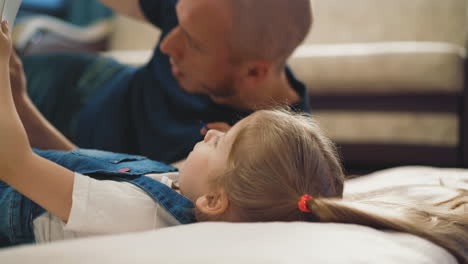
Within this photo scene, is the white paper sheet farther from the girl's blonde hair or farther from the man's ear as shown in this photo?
the man's ear

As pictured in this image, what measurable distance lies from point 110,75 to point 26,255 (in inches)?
48.9

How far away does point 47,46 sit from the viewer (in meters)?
2.35

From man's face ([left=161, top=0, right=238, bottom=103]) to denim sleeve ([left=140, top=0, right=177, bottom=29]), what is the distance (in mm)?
202

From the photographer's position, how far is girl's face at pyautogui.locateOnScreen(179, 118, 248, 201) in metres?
0.73

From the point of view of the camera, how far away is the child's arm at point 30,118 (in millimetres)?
979

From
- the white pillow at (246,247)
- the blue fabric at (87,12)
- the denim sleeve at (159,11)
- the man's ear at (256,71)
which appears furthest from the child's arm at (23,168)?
the blue fabric at (87,12)

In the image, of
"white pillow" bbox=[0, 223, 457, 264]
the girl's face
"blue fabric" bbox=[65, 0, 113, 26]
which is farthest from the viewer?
"blue fabric" bbox=[65, 0, 113, 26]

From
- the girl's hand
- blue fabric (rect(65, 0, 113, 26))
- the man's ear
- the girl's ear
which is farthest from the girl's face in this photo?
blue fabric (rect(65, 0, 113, 26))

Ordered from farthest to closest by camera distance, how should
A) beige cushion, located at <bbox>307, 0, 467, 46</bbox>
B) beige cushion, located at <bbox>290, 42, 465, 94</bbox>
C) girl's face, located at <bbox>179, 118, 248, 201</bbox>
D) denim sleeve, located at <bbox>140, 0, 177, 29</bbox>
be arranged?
1. beige cushion, located at <bbox>307, 0, 467, 46</bbox>
2. beige cushion, located at <bbox>290, 42, 465, 94</bbox>
3. denim sleeve, located at <bbox>140, 0, 177, 29</bbox>
4. girl's face, located at <bbox>179, 118, 248, 201</bbox>

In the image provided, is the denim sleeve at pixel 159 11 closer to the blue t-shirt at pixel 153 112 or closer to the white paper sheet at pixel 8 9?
the blue t-shirt at pixel 153 112

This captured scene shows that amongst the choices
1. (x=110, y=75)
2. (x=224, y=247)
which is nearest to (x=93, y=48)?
(x=110, y=75)

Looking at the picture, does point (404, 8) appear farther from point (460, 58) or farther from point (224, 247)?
point (224, 247)

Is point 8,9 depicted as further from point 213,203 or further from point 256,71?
point 256,71

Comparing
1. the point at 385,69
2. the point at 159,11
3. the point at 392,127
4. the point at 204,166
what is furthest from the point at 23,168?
the point at 392,127
